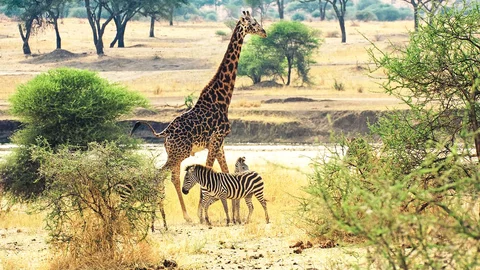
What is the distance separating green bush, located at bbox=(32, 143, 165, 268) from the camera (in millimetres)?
10516

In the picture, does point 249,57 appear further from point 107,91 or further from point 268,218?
point 268,218

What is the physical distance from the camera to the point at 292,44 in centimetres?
4219

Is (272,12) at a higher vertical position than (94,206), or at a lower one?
lower

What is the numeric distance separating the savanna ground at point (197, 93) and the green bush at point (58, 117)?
2.24 ft

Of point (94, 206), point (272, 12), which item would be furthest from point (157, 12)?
point (272, 12)

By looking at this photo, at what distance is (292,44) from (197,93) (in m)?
6.33

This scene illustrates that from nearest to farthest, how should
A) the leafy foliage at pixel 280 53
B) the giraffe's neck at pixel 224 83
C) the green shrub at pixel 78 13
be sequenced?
the giraffe's neck at pixel 224 83 → the leafy foliage at pixel 280 53 → the green shrub at pixel 78 13

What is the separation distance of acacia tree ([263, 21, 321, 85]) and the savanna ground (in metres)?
1.03

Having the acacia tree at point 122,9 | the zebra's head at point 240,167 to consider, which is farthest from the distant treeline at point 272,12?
the zebra's head at point 240,167

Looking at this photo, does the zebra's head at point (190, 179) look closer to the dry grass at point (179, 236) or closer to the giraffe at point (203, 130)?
→ the giraffe at point (203, 130)

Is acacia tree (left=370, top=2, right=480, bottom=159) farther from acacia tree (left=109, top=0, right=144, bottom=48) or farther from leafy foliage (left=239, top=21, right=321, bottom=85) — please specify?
acacia tree (left=109, top=0, right=144, bottom=48)

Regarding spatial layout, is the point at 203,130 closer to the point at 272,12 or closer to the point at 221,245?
the point at 221,245

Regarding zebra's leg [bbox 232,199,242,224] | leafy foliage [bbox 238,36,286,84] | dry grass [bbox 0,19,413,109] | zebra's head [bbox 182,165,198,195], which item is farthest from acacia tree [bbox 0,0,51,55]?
zebra's leg [bbox 232,199,242,224]

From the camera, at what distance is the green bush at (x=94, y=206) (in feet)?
34.5
